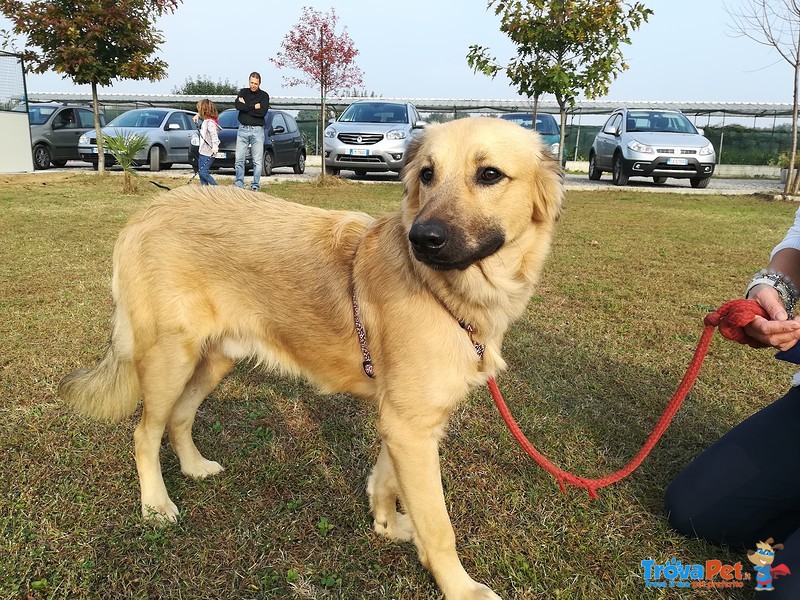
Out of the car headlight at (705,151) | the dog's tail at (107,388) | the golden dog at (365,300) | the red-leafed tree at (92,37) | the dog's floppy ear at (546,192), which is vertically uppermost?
the red-leafed tree at (92,37)

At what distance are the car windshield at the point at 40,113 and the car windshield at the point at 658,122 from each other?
18068 mm

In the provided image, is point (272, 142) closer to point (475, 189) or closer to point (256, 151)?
point (256, 151)

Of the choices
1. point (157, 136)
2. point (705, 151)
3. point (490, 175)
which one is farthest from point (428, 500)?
point (157, 136)

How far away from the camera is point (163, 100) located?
2803 centimetres

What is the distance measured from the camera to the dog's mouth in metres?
1.93

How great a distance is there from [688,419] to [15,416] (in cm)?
388

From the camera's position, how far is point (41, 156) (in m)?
18.5

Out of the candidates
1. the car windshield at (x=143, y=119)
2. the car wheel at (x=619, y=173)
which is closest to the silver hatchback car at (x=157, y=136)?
the car windshield at (x=143, y=119)

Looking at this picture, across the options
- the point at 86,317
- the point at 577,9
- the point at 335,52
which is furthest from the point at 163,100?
the point at 86,317

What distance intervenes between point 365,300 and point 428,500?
82cm

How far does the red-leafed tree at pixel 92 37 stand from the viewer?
14.1 meters

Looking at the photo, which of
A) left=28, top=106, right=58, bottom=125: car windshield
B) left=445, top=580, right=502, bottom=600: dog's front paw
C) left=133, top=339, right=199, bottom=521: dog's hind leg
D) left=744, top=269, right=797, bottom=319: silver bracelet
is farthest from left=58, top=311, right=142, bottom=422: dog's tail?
left=28, top=106, right=58, bottom=125: car windshield

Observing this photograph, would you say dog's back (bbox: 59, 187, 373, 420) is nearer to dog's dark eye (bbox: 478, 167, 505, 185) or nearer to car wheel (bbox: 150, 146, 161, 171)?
dog's dark eye (bbox: 478, 167, 505, 185)

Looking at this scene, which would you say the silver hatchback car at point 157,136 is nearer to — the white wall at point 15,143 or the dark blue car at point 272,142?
the dark blue car at point 272,142
